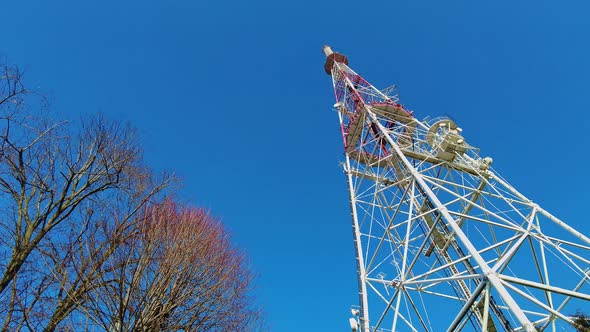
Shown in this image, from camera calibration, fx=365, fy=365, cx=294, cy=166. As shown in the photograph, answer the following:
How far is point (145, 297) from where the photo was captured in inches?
284

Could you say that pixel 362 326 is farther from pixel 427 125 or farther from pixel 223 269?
pixel 427 125

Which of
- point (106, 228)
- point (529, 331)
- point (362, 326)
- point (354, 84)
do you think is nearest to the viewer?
point (529, 331)

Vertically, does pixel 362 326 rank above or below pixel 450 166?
below

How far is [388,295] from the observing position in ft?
33.8

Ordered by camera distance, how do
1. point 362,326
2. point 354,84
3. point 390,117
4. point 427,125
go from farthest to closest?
point 354,84 → point 390,117 → point 427,125 → point 362,326

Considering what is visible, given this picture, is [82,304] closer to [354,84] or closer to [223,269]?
[223,269]

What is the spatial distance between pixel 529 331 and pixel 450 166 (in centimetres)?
822

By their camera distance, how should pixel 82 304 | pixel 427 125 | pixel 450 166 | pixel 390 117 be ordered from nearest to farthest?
pixel 82 304, pixel 450 166, pixel 427 125, pixel 390 117

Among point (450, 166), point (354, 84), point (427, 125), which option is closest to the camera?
point (450, 166)

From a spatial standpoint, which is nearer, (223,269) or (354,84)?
(223,269)

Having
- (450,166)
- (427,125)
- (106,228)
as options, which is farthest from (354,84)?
(106,228)

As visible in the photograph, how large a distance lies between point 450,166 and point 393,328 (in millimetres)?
6418

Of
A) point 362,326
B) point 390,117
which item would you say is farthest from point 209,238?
point 390,117

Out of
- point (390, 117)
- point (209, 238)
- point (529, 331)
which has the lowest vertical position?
point (529, 331)
